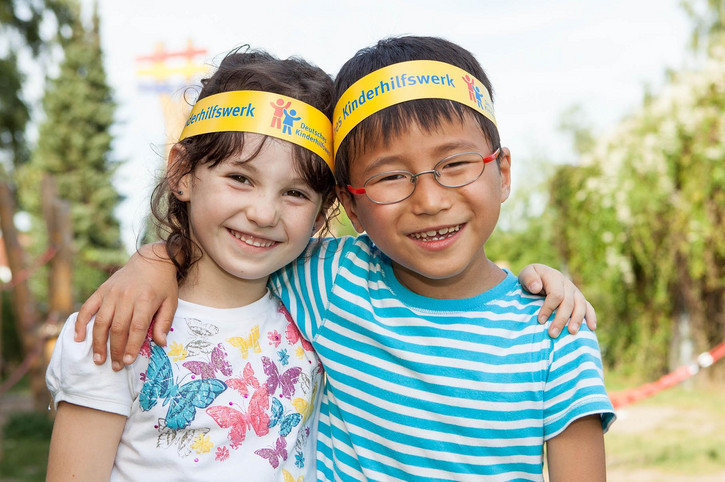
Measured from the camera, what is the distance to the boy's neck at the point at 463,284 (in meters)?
1.74

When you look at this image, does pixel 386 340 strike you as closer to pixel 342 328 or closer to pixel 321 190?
pixel 342 328

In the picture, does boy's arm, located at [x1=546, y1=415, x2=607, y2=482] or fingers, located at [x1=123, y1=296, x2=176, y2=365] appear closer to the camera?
boy's arm, located at [x1=546, y1=415, x2=607, y2=482]

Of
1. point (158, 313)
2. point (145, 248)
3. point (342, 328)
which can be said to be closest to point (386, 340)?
point (342, 328)

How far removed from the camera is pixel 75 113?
1755 centimetres

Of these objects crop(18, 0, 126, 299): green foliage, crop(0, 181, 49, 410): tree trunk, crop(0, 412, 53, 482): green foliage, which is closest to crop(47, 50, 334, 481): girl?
crop(0, 412, 53, 482): green foliage

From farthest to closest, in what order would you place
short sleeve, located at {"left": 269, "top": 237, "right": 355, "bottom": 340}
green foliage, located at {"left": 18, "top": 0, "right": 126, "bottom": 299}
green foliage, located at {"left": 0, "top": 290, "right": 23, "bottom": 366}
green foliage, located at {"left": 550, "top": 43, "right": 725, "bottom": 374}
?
green foliage, located at {"left": 18, "top": 0, "right": 126, "bottom": 299}, green foliage, located at {"left": 0, "top": 290, "right": 23, "bottom": 366}, green foliage, located at {"left": 550, "top": 43, "right": 725, "bottom": 374}, short sleeve, located at {"left": 269, "top": 237, "right": 355, "bottom": 340}

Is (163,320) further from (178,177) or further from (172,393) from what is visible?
(178,177)

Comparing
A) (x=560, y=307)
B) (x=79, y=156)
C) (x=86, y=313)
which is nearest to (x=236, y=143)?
(x=86, y=313)

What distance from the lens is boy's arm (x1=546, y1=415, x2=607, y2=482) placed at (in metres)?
1.44

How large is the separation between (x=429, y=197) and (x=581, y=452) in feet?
2.18

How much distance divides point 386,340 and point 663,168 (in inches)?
232

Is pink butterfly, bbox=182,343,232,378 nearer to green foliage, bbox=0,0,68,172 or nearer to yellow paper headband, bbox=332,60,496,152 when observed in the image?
yellow paper headband, bbox=332,60,496,152

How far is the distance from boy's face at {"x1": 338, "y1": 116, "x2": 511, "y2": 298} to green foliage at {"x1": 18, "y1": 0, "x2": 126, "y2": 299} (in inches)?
661

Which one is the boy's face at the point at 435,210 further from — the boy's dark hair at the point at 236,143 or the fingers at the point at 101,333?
the fingers at the point at 101,333
